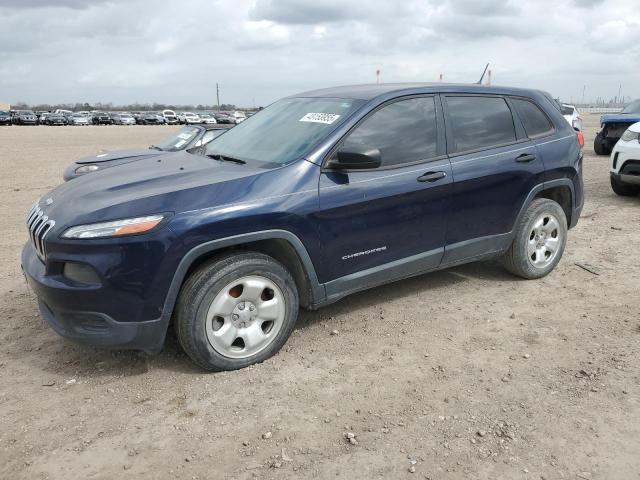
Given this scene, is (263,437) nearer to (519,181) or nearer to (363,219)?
(363,219)

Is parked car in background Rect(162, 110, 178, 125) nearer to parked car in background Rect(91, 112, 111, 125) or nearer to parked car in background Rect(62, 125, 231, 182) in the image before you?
parked car in background Rect(91, 112, 111, 125)

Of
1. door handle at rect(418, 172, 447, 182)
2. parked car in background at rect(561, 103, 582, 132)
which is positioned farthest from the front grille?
parked car in background at rect(561, 103, 582, 132)

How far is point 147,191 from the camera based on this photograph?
3.21 meters

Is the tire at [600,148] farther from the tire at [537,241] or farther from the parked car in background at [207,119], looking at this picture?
the parked car in background at [207,119]

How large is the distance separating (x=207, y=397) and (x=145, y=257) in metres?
0.89

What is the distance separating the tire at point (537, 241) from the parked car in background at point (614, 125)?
31.8 ft

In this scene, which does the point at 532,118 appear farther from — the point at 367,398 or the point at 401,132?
the point at 367,398

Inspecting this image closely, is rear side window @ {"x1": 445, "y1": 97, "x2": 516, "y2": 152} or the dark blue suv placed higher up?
rear side window @ {"x1": 445, "y1": 97, "x2": 516, "y2": 152}

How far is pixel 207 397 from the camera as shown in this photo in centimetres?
313

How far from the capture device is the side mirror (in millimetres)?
3420

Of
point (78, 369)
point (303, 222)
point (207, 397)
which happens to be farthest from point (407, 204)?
point (78, 369)

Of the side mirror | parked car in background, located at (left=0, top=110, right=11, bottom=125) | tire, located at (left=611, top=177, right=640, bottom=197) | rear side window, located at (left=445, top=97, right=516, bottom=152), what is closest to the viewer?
the side mirror

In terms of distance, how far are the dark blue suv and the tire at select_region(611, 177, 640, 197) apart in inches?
176

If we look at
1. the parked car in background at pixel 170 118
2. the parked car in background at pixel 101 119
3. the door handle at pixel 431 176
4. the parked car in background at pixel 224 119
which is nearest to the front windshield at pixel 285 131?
the door handle at pixel 431 176
